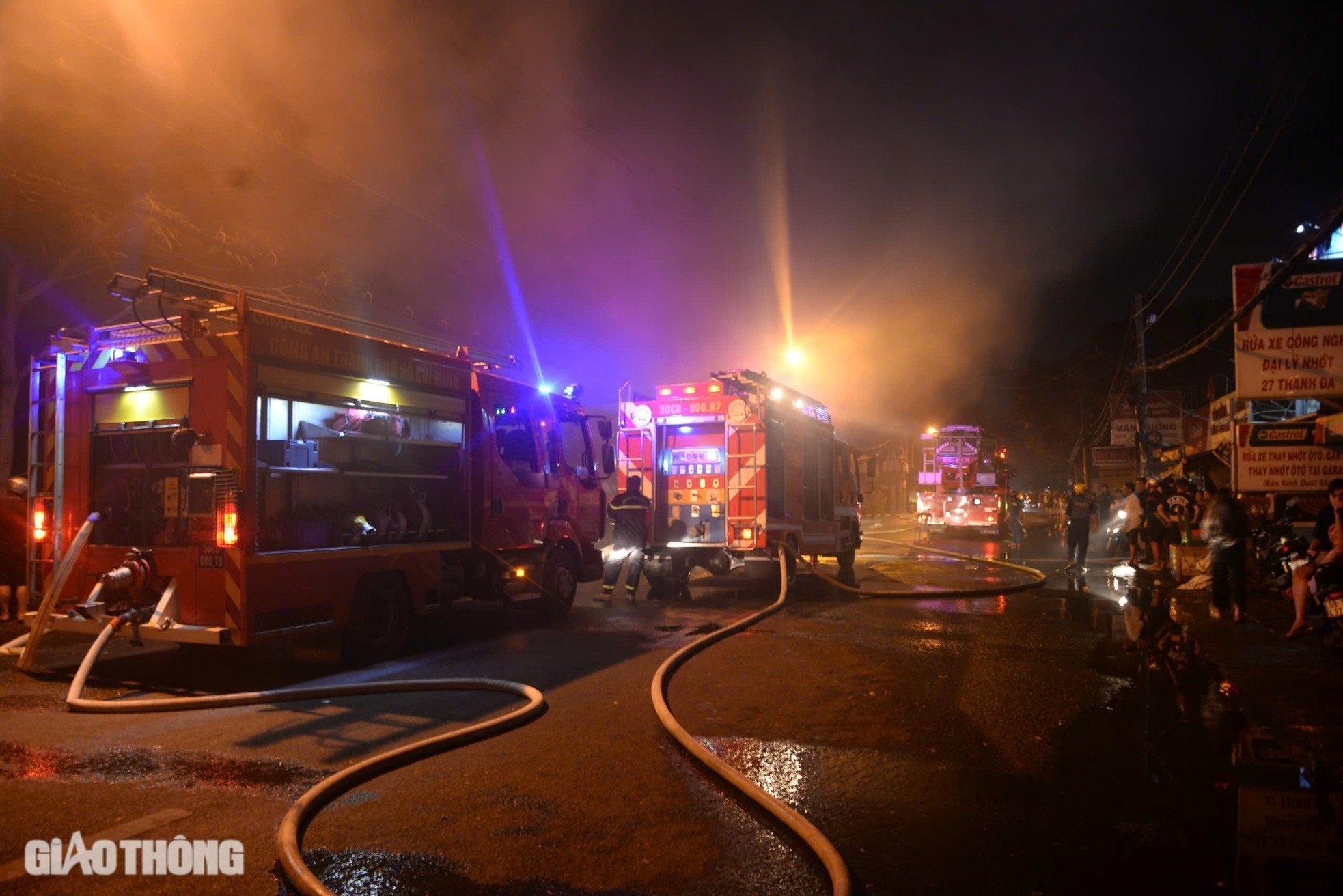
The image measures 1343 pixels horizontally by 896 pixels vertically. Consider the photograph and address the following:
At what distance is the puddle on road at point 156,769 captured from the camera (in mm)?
3941

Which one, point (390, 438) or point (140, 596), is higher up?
point (390, 438)

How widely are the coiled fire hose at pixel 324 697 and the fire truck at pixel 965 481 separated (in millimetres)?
24540

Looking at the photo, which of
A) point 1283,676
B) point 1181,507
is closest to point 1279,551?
point 1283,676

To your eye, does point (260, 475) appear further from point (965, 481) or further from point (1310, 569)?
point (965, 481)

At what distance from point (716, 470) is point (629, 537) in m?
1.71

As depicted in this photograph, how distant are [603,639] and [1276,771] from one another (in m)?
5.47

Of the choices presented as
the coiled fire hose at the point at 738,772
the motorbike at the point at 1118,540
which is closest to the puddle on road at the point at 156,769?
the coiled fire hose at the point at 738,772

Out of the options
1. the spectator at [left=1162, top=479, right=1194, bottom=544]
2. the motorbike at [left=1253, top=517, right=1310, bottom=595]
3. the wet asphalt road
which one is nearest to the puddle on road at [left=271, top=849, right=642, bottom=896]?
the wet asphalt road

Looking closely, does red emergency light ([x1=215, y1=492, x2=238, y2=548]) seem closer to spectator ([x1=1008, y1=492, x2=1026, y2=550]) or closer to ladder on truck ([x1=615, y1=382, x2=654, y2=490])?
A: ladder on truck ([x1=615, y1=382, x2=654, y2=490])

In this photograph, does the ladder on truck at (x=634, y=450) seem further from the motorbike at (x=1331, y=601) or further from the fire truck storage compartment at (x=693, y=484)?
the motorbike at (x=1331, y=601)

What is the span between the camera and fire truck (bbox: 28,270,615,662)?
6.02 meters

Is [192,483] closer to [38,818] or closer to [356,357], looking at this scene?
[356,357]

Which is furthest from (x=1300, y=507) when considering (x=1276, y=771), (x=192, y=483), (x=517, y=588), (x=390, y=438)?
(x=192, y=483)

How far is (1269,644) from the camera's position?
7867mm
